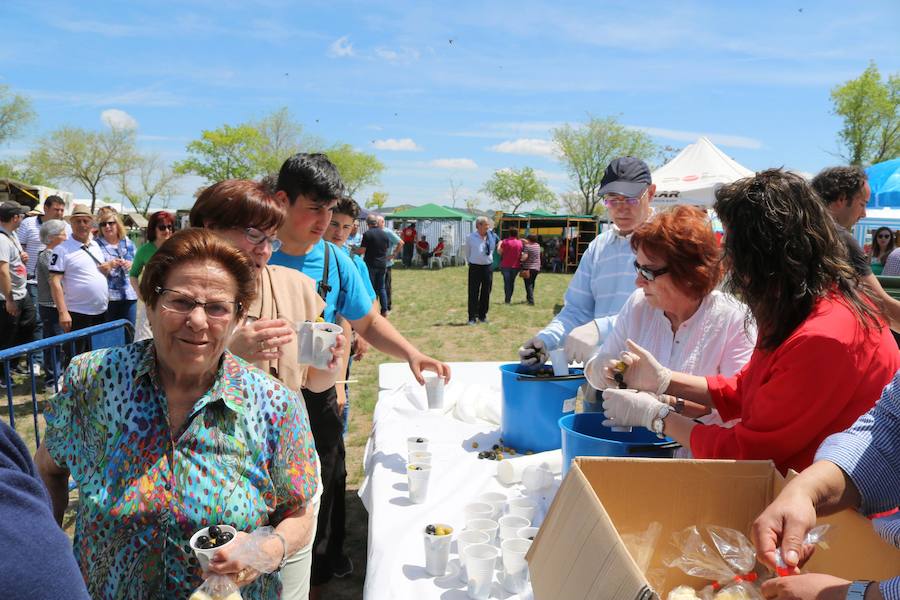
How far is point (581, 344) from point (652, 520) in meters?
1.40

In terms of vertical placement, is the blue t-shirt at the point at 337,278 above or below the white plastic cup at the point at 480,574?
above

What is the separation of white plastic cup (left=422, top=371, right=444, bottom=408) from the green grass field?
1.10 m

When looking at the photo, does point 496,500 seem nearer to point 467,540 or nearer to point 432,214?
point 467,540

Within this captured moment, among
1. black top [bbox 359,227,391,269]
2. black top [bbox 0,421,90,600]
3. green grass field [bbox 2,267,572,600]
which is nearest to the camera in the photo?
black top [bbox 0,421,90,600]

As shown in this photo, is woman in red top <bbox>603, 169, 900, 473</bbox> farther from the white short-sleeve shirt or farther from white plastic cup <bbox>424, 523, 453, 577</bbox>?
the white short-sleeve shirt

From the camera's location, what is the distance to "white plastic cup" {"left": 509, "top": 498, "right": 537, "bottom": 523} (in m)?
2.03

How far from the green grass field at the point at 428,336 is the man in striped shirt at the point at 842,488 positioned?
2.49 m

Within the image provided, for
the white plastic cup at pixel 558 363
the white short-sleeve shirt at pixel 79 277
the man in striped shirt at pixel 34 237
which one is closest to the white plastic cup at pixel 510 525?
the white plastic cup at pixel 558 363

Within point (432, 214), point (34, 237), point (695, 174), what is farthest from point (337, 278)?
point (432, 214)

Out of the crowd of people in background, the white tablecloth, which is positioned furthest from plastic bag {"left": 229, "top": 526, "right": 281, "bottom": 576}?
the white tablecloth

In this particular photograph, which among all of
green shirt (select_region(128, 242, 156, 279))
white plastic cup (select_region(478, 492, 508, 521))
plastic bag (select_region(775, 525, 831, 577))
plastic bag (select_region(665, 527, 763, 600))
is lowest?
white plastic cup (select_region(478, 492, 508, 521))

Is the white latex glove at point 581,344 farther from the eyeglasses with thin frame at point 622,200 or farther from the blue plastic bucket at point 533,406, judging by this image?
the eyeglasses with thin frame at point 622,200

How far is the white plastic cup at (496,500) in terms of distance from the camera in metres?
2.11

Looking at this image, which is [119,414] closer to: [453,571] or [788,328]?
[453,571]
